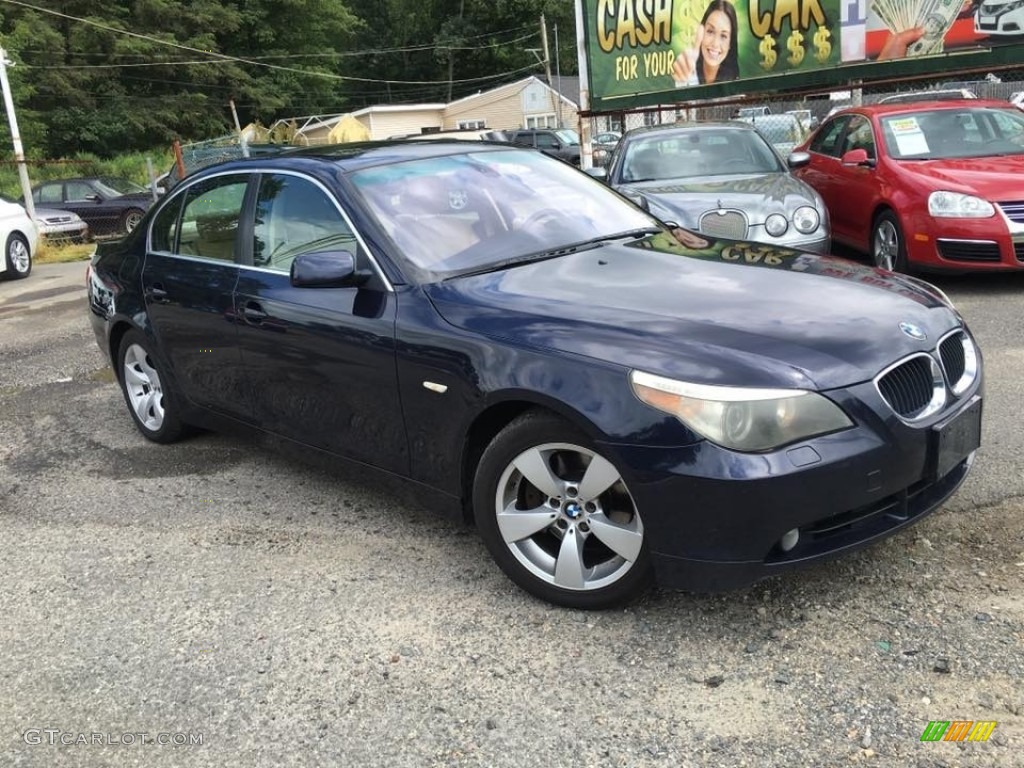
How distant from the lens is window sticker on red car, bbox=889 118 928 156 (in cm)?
750

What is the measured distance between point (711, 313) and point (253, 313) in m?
2.04

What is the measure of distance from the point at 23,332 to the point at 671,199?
6.30 metres

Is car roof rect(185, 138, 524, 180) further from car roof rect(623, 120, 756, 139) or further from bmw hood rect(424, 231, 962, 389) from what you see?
car roof rect(623, 120, 756, 139)

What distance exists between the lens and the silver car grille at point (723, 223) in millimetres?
6695

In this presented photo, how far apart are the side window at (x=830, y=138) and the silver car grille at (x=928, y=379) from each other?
5848 millimetres

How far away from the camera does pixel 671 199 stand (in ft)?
23.0

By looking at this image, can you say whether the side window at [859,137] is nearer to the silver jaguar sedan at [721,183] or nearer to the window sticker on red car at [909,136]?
the window sticker on red car at [909,136]

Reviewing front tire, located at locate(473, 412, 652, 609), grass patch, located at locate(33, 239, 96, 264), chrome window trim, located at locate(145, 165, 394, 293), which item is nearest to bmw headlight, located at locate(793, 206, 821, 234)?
chrome window trim, located at locate(145, 165, 394, 293)

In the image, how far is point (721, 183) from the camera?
24.2ft

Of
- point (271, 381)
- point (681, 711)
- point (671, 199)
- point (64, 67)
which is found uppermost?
point (64, 67)

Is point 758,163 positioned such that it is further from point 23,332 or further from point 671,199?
point 23,332

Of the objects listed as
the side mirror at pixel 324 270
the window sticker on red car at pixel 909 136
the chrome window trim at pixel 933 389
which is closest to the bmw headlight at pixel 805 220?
the window sticker on red car at pixel 909 136

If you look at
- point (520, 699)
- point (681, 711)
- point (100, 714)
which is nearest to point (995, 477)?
point (681, 711)

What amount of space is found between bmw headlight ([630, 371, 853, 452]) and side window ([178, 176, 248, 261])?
2.47 m
